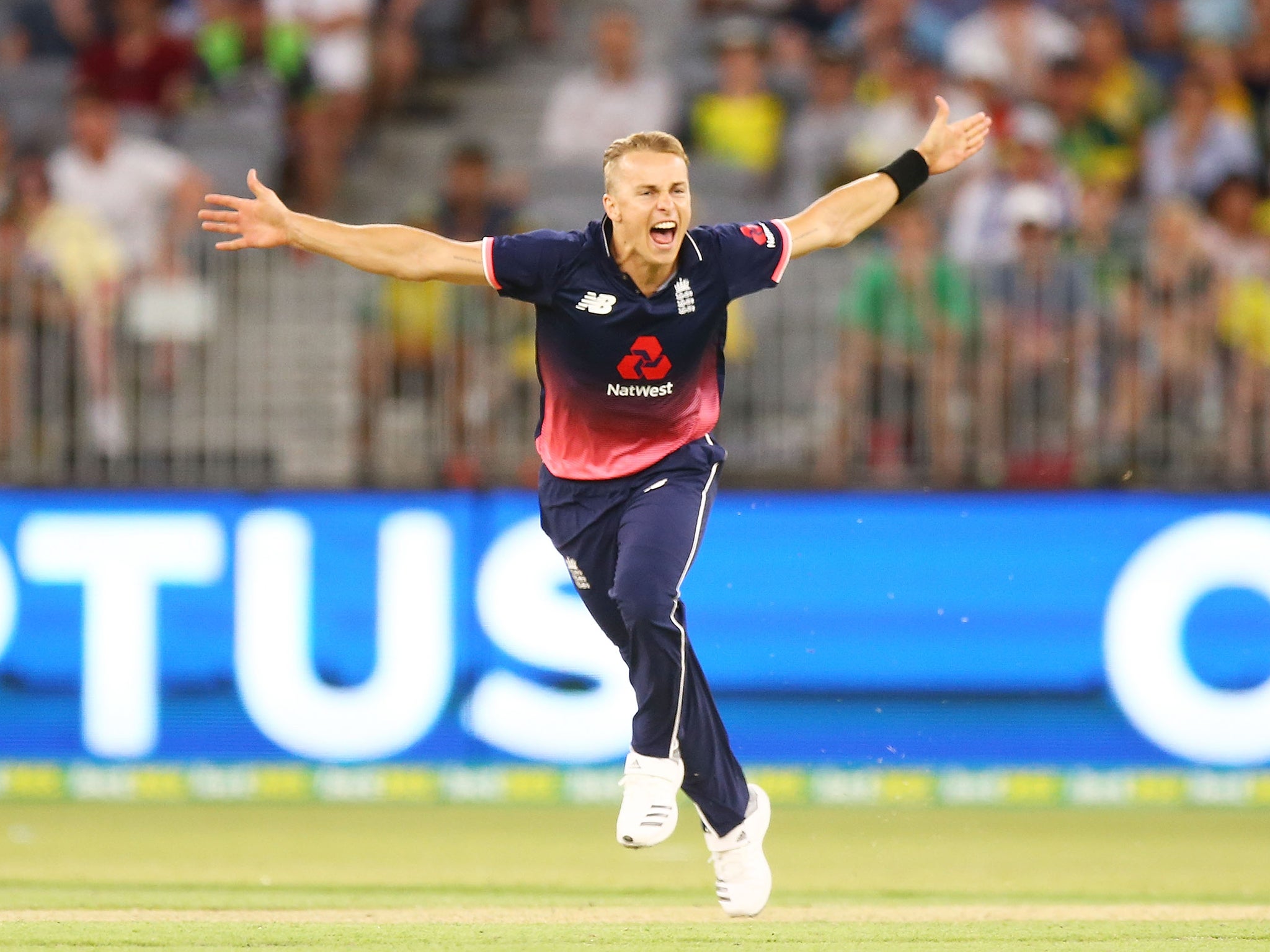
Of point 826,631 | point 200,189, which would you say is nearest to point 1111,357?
point 826,631

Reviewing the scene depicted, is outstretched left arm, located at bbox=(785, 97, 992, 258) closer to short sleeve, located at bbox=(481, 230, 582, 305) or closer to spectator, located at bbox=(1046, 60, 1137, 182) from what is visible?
short sleeve, located at bbox=(481, 230, 582, 305)

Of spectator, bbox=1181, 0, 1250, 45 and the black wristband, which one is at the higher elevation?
spectator, bbox=1181, 0, 1250, 45

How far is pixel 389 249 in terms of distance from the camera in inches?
275

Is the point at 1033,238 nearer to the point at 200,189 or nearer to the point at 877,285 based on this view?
→ the point at 877,285

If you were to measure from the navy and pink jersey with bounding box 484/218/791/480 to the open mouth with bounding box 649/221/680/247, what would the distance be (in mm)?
223

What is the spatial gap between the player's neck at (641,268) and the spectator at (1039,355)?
4.56 meters

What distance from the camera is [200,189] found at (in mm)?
13320

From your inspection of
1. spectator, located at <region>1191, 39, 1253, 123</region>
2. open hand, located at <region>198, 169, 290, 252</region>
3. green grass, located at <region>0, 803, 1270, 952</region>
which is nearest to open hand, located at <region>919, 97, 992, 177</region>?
open hand, located at <region>198, 169, 290, 252</region>

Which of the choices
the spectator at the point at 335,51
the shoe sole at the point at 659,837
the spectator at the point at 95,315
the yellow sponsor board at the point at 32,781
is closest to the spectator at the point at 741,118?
the spectator at the point at 335,51

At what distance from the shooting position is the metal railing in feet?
37.3

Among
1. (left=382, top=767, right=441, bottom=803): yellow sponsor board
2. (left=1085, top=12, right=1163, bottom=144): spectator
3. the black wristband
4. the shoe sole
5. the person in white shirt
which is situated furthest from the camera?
(left=1085, top=12, right=1163, bottom=144): spectator

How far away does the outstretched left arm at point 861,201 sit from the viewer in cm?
748

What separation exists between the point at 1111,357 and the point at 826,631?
2.11 m

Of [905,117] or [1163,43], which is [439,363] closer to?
[905,117]
